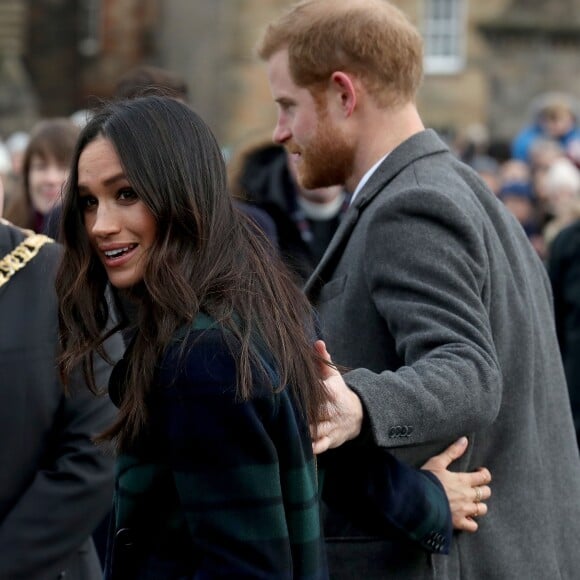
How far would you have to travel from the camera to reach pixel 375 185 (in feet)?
11.8

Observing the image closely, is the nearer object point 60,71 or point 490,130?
point 490,130

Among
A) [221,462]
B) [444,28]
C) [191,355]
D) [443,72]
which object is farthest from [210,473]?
[444,28]

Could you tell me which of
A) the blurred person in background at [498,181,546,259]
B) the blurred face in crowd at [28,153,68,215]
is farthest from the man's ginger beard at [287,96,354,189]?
the blurred person in background at [498,181,546,259]

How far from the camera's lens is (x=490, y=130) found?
2817cm

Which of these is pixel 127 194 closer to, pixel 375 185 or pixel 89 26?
pixel 375 185

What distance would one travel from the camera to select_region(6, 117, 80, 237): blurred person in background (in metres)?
6.03

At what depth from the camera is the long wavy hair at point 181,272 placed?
104 inches

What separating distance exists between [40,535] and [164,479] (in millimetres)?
1099

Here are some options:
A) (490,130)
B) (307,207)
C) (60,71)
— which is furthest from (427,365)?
(60,71)

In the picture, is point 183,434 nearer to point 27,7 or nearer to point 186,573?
point 186,573

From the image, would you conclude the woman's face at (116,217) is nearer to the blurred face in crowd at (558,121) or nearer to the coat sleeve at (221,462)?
the coat sleeve at (221,462)

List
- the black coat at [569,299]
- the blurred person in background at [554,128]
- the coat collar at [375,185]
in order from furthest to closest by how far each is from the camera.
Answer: the blurred person in background at [554,128], the black coat at [569,299], the coat collar at [375,185]

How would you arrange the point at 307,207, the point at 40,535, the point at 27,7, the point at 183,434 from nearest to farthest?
the point at 183,434 < the point at 40,535 < the point at 307,207 < the point at 27,7

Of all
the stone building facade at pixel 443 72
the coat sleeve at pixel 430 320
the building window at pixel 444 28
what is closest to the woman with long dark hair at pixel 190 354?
the coat sleeve at pixel 430 320
